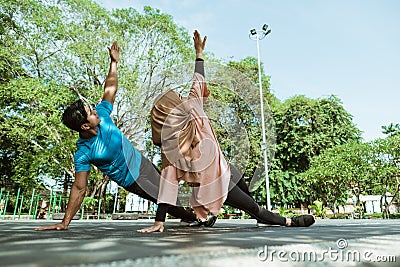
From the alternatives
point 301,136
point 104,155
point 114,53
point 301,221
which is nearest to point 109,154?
point 104,155

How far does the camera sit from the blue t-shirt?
9.80ft

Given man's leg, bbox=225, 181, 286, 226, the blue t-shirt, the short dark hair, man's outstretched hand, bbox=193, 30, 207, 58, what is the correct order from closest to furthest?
the short dark hair
the blue t-shirt
man's leg, bbox=225, 181, 286, 226
man's outstretched hand, bbox=193, 30, 207, 58

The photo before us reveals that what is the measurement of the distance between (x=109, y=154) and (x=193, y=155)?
0.81m

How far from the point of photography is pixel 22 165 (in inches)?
552

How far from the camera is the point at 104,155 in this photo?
9.86 feet

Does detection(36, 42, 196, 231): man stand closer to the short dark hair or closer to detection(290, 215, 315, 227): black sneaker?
the short dark hair

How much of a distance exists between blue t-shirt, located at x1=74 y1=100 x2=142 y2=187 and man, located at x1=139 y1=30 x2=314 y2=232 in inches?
17.9

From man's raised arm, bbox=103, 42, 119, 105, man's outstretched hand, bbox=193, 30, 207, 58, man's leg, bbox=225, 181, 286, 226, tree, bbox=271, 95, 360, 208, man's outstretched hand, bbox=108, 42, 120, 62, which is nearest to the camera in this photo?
man's leg, bbox=225, 181, 286, 226

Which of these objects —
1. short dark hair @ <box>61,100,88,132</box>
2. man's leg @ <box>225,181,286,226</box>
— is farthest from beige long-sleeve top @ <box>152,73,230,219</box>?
short dark hair @ <box>61,100,88,132</box>

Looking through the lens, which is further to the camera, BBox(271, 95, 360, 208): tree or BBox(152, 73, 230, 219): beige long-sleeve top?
BBox(271, 95, 360, 208): tree

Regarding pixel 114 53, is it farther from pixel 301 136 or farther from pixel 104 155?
pixel 301 136

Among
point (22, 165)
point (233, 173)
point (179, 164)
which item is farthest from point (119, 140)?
point (22, 165)

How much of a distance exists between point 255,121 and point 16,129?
11432 mm

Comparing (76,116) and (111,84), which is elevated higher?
(111,84)
